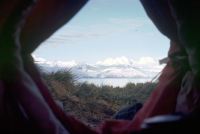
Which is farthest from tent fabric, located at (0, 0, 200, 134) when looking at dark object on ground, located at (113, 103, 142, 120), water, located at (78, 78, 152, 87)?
water, located at (78, 78, 152, 87)

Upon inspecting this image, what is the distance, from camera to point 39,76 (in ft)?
7.75

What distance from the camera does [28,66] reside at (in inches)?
89.5

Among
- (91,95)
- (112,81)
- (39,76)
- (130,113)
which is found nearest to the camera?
(39,76)

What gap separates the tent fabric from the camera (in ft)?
6.32

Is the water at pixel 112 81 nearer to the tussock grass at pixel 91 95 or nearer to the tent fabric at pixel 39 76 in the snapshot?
the tussock grass at pixel 91 95

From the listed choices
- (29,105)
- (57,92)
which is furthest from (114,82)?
(29,105)

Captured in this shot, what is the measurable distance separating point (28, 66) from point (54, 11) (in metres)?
0.36

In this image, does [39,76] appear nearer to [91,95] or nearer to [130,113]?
[130,113]

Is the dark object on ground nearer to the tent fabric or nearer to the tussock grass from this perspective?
the tent fabric

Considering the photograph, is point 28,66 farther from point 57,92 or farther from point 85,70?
point 85,70

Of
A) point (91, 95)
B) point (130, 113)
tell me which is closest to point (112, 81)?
point (91, 95)

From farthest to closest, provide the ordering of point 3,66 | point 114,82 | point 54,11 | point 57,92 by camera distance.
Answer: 1. point 114,82
2. point 57,92
3. point 54,11
4. point 3,66

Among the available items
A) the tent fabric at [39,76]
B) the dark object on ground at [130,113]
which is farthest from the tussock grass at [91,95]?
the tent fabric at [39,76]

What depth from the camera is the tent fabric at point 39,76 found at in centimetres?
193
